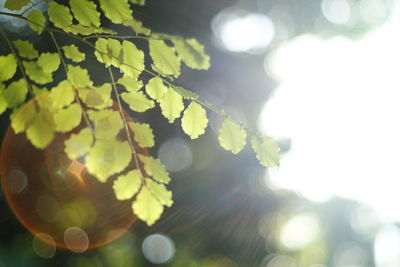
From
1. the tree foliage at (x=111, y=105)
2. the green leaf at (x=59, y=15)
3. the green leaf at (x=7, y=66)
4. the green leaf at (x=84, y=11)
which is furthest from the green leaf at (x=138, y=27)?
the green leaf at (x=7, y=66)

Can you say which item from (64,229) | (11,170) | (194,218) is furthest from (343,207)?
(11,170)

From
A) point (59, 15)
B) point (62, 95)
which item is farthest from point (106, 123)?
point (59, 15)

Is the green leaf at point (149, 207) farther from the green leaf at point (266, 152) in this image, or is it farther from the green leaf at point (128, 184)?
the green leaf at point (266, 152)

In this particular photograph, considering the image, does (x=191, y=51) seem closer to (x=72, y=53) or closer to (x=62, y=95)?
(x=62, y=95)

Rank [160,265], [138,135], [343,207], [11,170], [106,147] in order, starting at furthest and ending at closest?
[343,207]
[160,265]
[11,170]
[138,135]
[106,147]

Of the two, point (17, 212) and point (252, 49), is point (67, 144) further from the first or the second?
point (252, 49)
